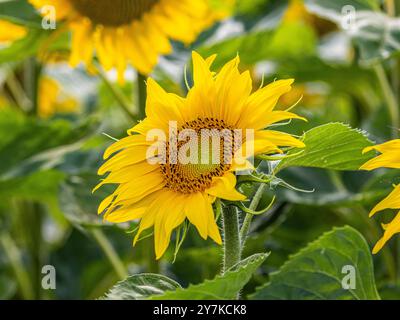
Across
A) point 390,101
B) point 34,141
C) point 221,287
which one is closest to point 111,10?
point 34,141

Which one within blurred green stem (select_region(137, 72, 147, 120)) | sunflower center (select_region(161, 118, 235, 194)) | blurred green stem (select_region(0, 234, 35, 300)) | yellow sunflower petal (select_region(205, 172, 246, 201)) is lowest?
yellow sunflower petal (select_region(205, 172, 246, 201))

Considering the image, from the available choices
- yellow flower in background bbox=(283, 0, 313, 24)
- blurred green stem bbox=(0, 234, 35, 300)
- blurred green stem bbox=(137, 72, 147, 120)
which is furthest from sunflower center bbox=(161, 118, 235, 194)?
yellow flower in background bbox=(283, 0, 313, 24)

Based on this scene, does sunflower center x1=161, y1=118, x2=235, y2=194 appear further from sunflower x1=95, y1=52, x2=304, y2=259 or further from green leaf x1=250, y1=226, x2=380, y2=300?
green leaf x1=250, y1=226, x2=380, y2=300

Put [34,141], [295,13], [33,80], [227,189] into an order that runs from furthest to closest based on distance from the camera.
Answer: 1. [295,13]
2. [33,80]
3. [34,141]
4. [227,189]

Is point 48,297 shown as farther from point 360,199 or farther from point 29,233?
point 360,199

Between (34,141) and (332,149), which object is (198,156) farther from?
(34,141)

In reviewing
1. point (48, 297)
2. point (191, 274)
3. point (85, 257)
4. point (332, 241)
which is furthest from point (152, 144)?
point (85, 257)
